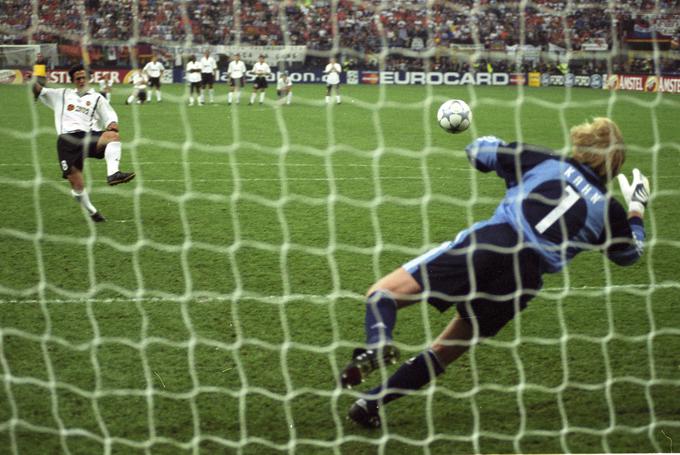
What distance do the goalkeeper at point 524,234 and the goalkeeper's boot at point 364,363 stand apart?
8 centimetres

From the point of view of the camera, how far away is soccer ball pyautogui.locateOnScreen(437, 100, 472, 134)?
5355 mm

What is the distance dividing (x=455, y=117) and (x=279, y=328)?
2.00m

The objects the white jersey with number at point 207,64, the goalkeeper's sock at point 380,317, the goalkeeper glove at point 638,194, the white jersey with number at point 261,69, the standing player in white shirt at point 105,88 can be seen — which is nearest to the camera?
the goalkeeper's sock at point 380,317

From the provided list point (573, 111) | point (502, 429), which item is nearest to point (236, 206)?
point (502, 429)

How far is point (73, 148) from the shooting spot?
25.4ft

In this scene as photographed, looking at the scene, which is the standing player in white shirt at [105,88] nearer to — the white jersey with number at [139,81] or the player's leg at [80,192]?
the white jersey with number at [139,81]

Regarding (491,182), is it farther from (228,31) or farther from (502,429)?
(228,31)

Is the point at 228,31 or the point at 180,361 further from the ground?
the point at 228,31

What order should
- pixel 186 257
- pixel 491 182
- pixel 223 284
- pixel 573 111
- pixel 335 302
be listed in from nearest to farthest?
pixel 335 302 < pixel 223 284 < pixel 186 257 < pixel 491 182 < pixel 573 111

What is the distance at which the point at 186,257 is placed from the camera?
653 cm

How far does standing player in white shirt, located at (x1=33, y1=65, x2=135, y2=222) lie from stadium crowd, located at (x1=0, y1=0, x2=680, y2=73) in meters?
19.8

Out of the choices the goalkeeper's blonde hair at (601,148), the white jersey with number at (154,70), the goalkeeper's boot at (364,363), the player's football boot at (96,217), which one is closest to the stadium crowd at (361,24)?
the white jersey with number at (154,70)

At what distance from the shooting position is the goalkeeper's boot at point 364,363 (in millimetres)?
3088

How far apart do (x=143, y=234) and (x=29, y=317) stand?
93.0 inches
